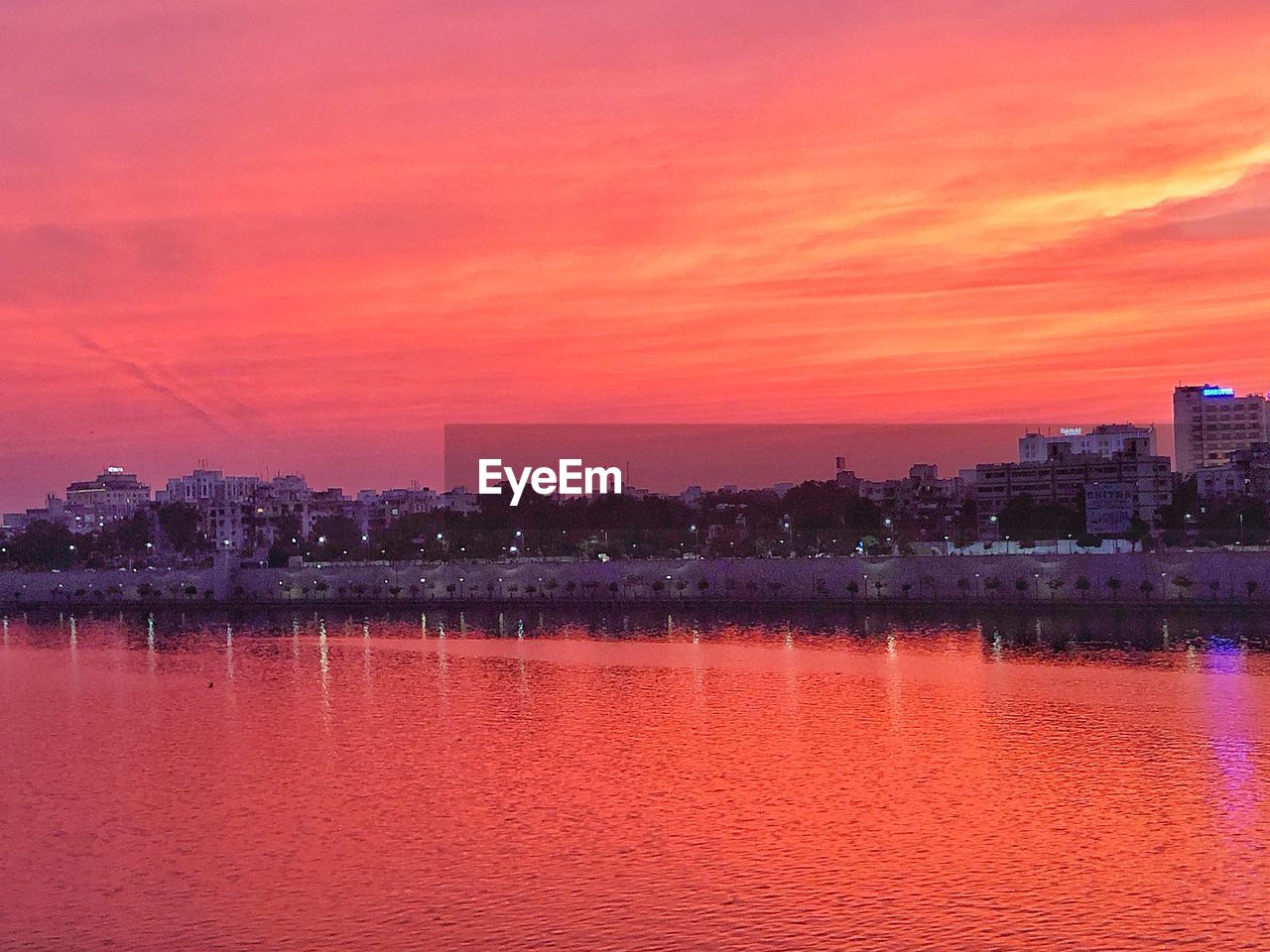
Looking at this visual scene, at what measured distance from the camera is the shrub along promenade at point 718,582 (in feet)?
229

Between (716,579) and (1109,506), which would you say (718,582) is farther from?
(1109,506)

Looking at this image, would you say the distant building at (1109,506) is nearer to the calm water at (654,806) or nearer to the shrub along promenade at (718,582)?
the shrub along promenade at (718,582)

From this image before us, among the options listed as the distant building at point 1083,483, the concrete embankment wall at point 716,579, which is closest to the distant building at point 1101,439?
the distant building at point 1083,483

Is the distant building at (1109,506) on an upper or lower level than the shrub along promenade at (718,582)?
upper

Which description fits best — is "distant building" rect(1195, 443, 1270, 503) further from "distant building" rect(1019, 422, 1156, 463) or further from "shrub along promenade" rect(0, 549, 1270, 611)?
"shrub along promenade" rect(0, 549, 1270, 611)

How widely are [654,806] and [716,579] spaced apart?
55.3 meters

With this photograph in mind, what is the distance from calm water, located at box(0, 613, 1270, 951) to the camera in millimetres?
21312

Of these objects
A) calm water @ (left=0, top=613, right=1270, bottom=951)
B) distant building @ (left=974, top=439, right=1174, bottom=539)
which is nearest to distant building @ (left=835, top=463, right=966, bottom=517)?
distant building @ (left=974, top=439, right=1174, bottom=539)

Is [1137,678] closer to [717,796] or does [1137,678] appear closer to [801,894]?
[717,796]

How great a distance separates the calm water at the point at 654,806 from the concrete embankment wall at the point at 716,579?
631 inches

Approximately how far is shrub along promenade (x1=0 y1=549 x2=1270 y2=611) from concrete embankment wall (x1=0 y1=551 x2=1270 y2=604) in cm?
7

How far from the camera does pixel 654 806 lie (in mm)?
28516

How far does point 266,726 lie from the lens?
4084 centimetres

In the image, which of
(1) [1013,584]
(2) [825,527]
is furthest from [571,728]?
(2) [825,527]
